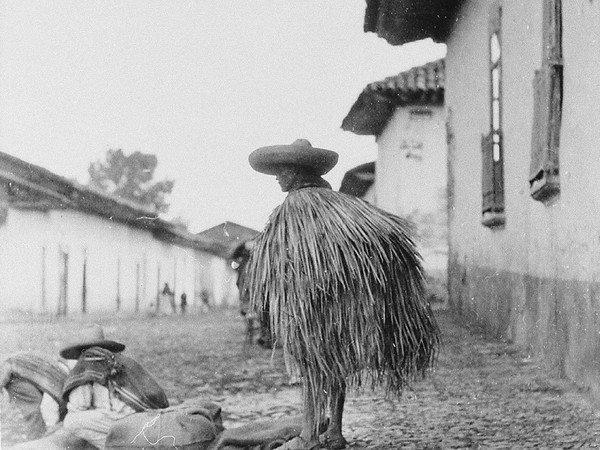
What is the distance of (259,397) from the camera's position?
5.55 metres

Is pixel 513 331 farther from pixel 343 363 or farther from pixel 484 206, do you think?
pixel 343 363

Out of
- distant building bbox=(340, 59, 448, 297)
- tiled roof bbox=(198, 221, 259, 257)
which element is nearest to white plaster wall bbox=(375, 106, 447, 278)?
distant building bbox=(340, 59, 448, 297)

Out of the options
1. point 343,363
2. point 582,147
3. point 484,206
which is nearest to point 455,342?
point 484,206

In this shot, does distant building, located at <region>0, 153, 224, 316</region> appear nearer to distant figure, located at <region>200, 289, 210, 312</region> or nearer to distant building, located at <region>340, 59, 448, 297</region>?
distant figure, located at <region>200, 289, 210, 312</region>

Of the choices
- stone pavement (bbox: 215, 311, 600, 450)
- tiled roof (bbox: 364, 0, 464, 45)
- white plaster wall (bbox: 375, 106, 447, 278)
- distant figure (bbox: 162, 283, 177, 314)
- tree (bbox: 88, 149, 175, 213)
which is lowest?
stone pavement (bbox: 215, 311, 600, 450)

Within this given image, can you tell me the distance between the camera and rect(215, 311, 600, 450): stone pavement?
3938 millimetres

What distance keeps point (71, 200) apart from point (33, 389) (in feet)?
8.73

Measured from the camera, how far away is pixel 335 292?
330 cm

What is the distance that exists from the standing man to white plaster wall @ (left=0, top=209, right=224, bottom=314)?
3.23 metres

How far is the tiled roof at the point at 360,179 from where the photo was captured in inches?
529

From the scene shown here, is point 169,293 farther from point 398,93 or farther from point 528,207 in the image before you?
point 398,93

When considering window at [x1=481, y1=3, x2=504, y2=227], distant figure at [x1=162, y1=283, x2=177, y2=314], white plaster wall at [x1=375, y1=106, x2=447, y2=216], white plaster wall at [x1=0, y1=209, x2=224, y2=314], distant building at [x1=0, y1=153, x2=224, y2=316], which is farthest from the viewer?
white plaster wall at [x1=375, y1=106, x2=447, y2=216]

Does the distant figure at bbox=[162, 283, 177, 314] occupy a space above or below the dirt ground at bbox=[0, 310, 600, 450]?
above

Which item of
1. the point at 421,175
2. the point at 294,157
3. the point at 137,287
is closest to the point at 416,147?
the point at 421,175
